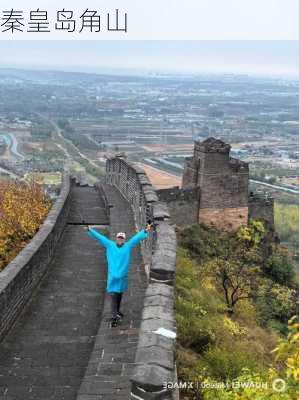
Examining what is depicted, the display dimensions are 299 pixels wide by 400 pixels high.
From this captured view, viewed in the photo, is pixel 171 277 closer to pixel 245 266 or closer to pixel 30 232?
pixel 30 232

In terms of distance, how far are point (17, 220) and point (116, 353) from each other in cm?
921

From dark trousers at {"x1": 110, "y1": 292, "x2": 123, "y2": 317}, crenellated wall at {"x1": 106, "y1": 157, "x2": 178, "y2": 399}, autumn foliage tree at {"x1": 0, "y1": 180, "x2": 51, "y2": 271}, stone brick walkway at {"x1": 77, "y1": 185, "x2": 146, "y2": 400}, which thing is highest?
crenellated wall at {"x1": 106, "y1": 157, "x2": 178, "y2": 399}

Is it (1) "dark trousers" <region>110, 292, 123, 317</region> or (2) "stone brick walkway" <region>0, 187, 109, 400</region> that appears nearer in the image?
(2) "stone brick walkway" <region>0, 187, 109, 400</region>

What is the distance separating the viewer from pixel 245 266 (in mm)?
22281

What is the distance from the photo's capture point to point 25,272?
9.44 m

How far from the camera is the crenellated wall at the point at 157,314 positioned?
16.3 feet

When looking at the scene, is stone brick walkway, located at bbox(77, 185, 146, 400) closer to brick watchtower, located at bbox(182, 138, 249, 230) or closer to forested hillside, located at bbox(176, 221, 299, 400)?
forested hillside, located at bbox(176, 221, 299, 400)

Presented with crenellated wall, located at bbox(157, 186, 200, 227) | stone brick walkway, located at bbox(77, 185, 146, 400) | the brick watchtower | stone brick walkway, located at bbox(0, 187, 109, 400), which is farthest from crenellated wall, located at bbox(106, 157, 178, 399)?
the brick watchtower

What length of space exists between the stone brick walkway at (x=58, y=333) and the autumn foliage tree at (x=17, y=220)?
2.69 metres

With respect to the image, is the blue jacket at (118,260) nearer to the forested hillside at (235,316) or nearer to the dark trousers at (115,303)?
the dark trousers at (115,303)

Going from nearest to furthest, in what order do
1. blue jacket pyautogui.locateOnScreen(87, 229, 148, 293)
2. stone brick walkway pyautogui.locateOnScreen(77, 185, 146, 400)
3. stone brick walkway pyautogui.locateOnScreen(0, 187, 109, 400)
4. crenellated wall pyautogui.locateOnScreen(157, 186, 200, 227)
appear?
1. stone brick walkway pyautogui.locateOnScreen(77, 185, 146, 400)
2. stone brick walkway pyautogui.locateOnScreen(0, 187, 109, 400)
3. blue jacket pyautogui.locateOnScreen(87, 229, 148, 293)
4. crenellated wall pyautogui.locateOnScreen(157, 186, 200, 227)

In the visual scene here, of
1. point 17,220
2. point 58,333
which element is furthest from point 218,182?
point 58,333

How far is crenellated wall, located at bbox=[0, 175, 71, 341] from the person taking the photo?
832 cm

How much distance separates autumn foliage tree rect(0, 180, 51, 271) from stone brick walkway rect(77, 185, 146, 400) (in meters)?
5.53
